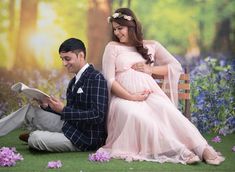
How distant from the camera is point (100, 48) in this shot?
716 cm

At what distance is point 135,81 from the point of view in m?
4.52

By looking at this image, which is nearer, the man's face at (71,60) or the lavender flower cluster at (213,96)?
the man's face at (71,60)

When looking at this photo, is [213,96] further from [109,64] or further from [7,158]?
[7,158]

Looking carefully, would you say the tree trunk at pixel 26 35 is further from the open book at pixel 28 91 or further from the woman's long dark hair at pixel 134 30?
the open book at pixel 28 91

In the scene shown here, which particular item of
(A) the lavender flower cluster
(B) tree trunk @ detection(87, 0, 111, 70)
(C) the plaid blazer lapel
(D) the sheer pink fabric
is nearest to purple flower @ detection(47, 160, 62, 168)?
(D) the sheer pink fabric

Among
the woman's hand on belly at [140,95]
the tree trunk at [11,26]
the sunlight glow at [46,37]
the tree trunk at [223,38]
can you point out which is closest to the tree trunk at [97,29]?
the sunlight glow at [46,37]

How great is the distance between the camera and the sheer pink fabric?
413 cm

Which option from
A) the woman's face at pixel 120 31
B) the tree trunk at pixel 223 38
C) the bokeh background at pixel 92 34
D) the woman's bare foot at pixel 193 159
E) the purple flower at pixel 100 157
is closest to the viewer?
the woman's bare foot at pixel 193 159

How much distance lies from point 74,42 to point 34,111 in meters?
0.65

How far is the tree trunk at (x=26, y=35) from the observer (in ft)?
23.2

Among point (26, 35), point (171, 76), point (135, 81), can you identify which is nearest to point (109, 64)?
point (135, 81)

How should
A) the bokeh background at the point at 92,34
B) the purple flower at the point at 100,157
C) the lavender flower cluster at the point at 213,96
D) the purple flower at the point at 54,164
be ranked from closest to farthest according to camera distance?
the purple flower at the point at 54,164, the purple flower at the point at 100,157, the lavender flower cluster at the point at 213,96, the bokeh background at the point at 92,34

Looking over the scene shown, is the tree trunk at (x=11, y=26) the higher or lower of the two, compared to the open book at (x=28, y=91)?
higher

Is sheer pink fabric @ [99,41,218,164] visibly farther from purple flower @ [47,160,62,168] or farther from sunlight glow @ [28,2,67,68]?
sunlight glow @ [28,2,67,68]
